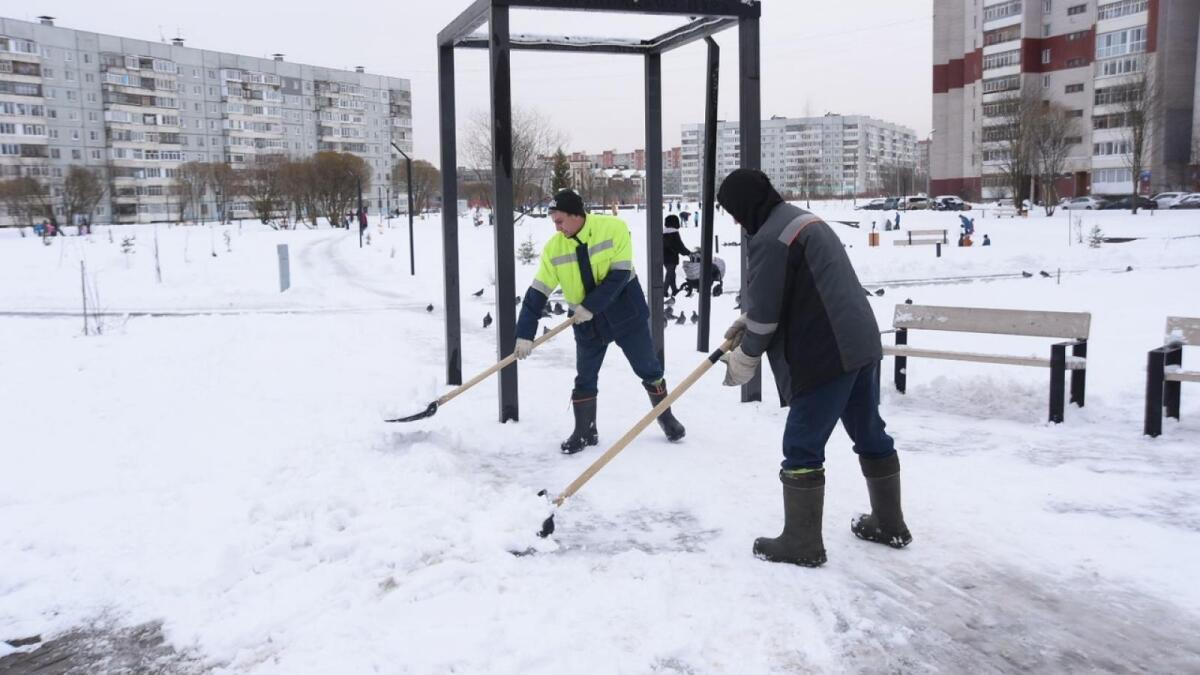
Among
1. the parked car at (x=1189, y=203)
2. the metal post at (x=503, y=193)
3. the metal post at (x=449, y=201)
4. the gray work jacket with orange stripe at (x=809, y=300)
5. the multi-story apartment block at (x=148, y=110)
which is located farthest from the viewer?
the multi-story apartment block at (x=148, y=110)

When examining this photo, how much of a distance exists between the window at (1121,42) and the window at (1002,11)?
617 centimetres

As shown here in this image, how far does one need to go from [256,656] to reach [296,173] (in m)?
44.1

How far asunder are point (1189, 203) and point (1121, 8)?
20.3 meters

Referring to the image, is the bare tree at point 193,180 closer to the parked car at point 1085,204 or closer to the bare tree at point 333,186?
the bare tree at point 333,186

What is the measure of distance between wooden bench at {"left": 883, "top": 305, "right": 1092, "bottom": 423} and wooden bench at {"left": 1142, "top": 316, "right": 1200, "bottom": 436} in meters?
0.51

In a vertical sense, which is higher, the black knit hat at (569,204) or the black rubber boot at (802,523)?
the black knit hat at (569,204)

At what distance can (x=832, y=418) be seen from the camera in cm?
385

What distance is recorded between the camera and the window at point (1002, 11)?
213ft

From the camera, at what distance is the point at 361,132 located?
9962 cm

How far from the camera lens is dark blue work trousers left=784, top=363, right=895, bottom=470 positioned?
383 cm

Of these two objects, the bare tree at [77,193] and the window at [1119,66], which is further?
the window at [1119,66]

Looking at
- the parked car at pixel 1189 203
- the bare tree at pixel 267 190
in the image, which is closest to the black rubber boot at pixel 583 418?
the bare tree at pixel 267 190

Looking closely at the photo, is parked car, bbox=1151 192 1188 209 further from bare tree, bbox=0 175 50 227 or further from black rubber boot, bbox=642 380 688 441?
bare tree, bbox=0 175 50 227

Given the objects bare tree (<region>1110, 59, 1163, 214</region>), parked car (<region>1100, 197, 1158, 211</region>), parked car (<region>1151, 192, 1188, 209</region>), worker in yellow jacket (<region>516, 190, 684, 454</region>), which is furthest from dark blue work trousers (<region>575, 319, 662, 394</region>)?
parked car (<region>1151, 192, 1188, 209</region>)
